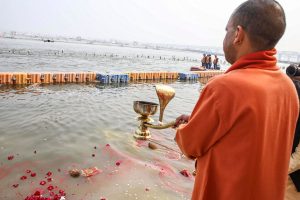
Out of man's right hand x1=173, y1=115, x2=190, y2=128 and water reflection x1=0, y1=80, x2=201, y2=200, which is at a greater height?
man's right hand x1=173, y1=115, x2=190, y2=128

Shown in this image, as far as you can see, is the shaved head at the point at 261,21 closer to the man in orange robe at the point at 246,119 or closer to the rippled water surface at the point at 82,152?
the man in orange robe at the point at 246,119

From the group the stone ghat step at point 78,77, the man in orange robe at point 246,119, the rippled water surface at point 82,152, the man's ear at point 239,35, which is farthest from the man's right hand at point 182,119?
the stone ghat step at point 78,77

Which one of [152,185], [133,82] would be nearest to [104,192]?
[152,185]

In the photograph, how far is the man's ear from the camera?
1.82 metres

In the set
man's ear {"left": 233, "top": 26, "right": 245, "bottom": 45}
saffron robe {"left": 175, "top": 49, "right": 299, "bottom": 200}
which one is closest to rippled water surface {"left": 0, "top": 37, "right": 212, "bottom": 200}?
saffron robe {"left": 175, "top": 49, "right": 299, "bottom": 200}

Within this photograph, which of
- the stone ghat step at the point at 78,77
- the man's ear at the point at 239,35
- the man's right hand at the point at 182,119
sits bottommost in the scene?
the stone ghat step at the point at 78,77

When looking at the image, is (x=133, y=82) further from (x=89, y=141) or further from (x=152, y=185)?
(x=152, y=185)

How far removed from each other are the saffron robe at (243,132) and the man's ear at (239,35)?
10cm

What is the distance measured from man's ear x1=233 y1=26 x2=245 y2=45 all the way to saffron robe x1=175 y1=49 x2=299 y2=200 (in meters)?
0.10

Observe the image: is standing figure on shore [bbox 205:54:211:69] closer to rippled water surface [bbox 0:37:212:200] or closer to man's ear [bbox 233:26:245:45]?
rippled water surface [bbox 0:37:212:200]

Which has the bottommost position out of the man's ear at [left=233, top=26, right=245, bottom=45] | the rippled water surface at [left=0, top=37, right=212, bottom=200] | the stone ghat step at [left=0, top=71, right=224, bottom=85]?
the rippled water surface at [left=0, top=37, right=212, bottom=200]

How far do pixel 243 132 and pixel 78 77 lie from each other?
23.3 meters

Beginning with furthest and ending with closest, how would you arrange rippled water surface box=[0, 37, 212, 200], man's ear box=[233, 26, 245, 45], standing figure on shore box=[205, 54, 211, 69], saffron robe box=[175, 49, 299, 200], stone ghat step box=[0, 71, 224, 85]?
standing figure on shore box=[205, 54, 211, 69] < stone ghat step box=[0, 71, 224, 85] < rippled water surface box=[0, 37, 212, 200] < man's ear box=[233, 26, 245, 45] < saffron robe box=[175, 49, 299, 200]

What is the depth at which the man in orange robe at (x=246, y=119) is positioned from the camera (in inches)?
66.6
